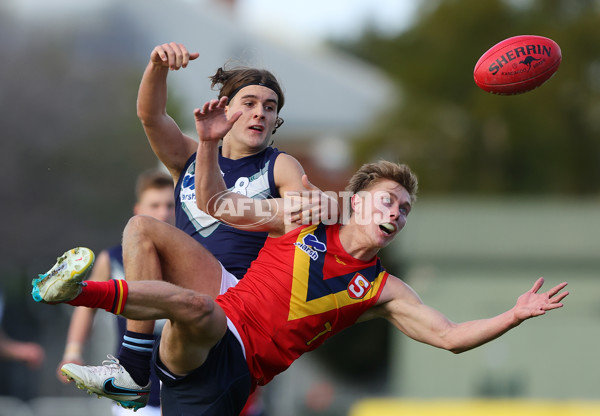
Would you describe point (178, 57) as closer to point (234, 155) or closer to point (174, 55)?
point (174, 55)

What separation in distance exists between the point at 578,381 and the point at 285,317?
44.4ft

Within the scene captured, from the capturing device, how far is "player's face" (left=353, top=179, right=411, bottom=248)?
5258 mm

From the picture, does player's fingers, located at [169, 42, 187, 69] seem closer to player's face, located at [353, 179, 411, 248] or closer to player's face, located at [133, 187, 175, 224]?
player's face, located at [353, 179, 411, 248]

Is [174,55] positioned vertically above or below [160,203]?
above

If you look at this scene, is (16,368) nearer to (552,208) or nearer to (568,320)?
(568,320)

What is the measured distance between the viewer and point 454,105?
2891cm

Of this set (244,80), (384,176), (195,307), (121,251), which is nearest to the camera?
(195,307)

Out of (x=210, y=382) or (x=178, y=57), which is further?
(x=178, y=57)

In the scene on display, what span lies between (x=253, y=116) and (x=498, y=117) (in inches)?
911

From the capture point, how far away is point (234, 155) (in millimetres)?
5793

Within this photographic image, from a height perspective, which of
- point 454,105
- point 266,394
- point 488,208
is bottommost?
point 266,394

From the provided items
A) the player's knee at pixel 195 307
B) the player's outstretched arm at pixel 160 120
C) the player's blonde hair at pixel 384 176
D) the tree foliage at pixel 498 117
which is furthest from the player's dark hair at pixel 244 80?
the tree foliage at pixel 498 117

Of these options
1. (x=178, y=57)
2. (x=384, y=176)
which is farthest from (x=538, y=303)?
(x=178, y=57)

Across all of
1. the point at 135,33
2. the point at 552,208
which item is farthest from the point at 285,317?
the point at 135,33
